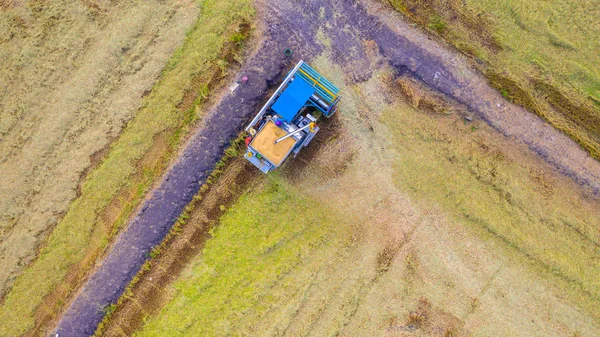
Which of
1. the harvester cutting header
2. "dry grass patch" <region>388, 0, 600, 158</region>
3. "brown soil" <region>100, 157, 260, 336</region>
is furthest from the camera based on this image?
"dry grass patch" <region>388, 0, 600, 158</region>

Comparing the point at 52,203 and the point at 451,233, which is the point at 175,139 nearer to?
the point at 52,203

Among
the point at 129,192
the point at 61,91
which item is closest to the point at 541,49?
the point at 129,192

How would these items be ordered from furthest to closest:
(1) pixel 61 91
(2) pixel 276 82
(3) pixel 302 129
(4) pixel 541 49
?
(4) pixel 541 49 → (1) pixel 61 91 → (2) pixel 276 82 → (3) pixel 302 129

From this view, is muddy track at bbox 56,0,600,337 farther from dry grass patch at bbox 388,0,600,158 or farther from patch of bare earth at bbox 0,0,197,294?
patch of bare earth at bbox 0,0,197,294

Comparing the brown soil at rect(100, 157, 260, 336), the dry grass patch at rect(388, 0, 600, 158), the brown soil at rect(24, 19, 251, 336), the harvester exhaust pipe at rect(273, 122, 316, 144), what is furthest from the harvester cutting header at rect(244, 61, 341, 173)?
the dry grass patch at rect(388, 0, 600, 158)

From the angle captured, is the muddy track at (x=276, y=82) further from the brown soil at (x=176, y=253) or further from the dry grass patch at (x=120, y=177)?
the dry grass patch at (x=120, y=177)

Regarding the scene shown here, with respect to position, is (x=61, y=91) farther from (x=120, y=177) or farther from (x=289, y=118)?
(x=289, y=118)

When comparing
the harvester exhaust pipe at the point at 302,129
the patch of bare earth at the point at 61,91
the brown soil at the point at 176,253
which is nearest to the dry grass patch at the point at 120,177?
the patch of bare earth at the point at 61,91
